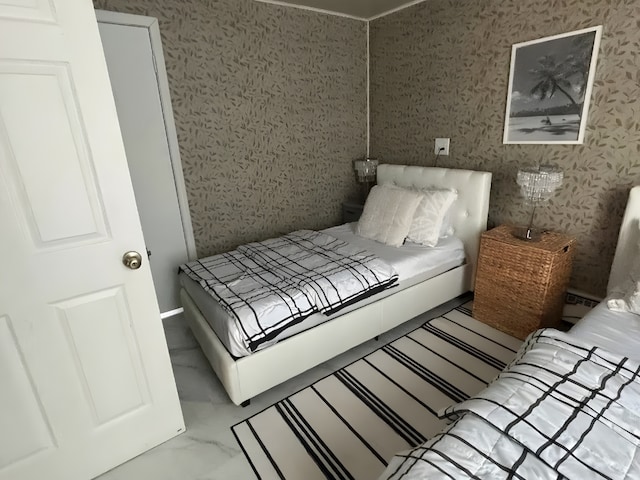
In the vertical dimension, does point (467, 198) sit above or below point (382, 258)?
above

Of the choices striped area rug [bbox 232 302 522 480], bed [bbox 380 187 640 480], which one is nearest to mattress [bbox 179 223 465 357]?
striped area rug [bbox 232 302 522 480]

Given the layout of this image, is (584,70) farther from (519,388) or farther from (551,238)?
(519,388)

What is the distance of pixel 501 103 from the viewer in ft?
7.86

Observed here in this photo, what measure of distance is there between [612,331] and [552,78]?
159 centimetres

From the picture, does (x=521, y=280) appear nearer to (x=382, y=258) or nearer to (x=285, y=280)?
(x=382, y=258)

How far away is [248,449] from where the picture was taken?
5.04 feet

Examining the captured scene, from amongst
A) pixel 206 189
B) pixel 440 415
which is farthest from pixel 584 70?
pixel 206 189

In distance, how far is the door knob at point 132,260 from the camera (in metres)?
1.31

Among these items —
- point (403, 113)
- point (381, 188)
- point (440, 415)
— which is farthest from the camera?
point (403, 113)

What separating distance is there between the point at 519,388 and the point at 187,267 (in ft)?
6.56

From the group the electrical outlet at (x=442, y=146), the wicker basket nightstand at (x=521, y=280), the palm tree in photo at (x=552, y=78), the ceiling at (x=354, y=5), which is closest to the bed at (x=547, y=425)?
the wicker basket nightstand at (x=521, y=280)

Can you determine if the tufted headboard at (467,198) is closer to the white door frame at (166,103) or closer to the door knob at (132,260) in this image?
the white door frame at (166,103)

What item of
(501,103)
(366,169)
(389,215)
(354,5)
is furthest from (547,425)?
(354,5)

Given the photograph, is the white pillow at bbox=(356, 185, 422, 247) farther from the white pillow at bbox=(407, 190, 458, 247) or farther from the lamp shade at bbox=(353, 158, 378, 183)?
the lamp shade at bbox=(353, 158, 378, 183)
